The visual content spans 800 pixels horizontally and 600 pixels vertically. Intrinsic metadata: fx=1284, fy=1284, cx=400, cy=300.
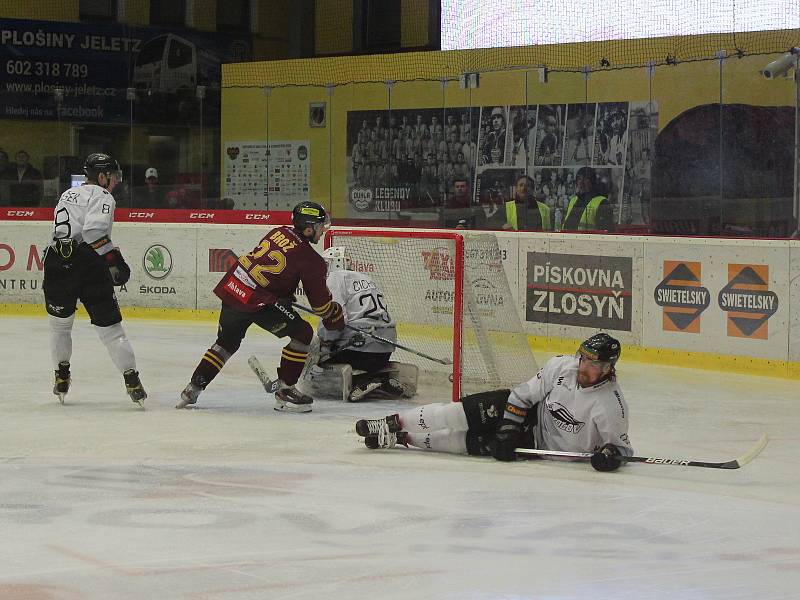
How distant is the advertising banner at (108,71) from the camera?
13953mm

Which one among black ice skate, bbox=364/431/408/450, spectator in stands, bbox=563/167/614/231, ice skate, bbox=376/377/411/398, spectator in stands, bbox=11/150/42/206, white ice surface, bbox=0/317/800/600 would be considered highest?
spectator in stands, bbox=11/150/42/206

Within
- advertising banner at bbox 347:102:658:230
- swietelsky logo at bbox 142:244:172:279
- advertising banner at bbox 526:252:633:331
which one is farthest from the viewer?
swietelsky logo at bbox 142:244:172:279

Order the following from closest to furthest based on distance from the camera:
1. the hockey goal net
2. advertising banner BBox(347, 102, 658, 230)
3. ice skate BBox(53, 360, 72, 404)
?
1. ice skate BBox(53, 360, 72, 404)
2. the hockey goal net
3. advertising banner BBox(347, 102, 658, 230)

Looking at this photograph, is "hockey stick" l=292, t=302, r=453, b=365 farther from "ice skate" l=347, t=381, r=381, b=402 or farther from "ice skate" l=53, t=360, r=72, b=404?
"ice skate" l=53, t=360, r=72, b=404

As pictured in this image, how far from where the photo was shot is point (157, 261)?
11.4 metres

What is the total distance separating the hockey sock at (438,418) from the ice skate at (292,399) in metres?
1.34

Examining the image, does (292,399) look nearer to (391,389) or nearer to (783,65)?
(391,389)

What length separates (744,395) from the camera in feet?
24.5

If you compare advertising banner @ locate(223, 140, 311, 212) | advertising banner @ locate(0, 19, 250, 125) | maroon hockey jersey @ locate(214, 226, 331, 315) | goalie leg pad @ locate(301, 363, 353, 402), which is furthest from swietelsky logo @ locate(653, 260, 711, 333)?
advertising banner @ locate(0, 19, 250, 125)

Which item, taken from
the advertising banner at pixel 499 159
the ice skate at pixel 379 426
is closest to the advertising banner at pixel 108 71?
the advertising banner at pixel 499 159

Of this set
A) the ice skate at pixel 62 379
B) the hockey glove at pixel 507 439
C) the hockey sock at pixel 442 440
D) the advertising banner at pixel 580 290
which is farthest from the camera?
the advertising banner at pixel 580 290

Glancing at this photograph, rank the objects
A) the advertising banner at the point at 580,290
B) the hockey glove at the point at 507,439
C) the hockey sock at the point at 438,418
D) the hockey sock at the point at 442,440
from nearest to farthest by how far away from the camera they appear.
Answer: the hockey glove at the point at 507,439, the hockey sock at the point at 438,418, the hockey sock at the point at 442,440, the advertising banner at the point at 580,290

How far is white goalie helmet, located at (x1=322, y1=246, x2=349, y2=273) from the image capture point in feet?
25.0

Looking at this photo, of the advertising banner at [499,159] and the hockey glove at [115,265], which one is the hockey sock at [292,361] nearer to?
the hockey glove at [115,265]
